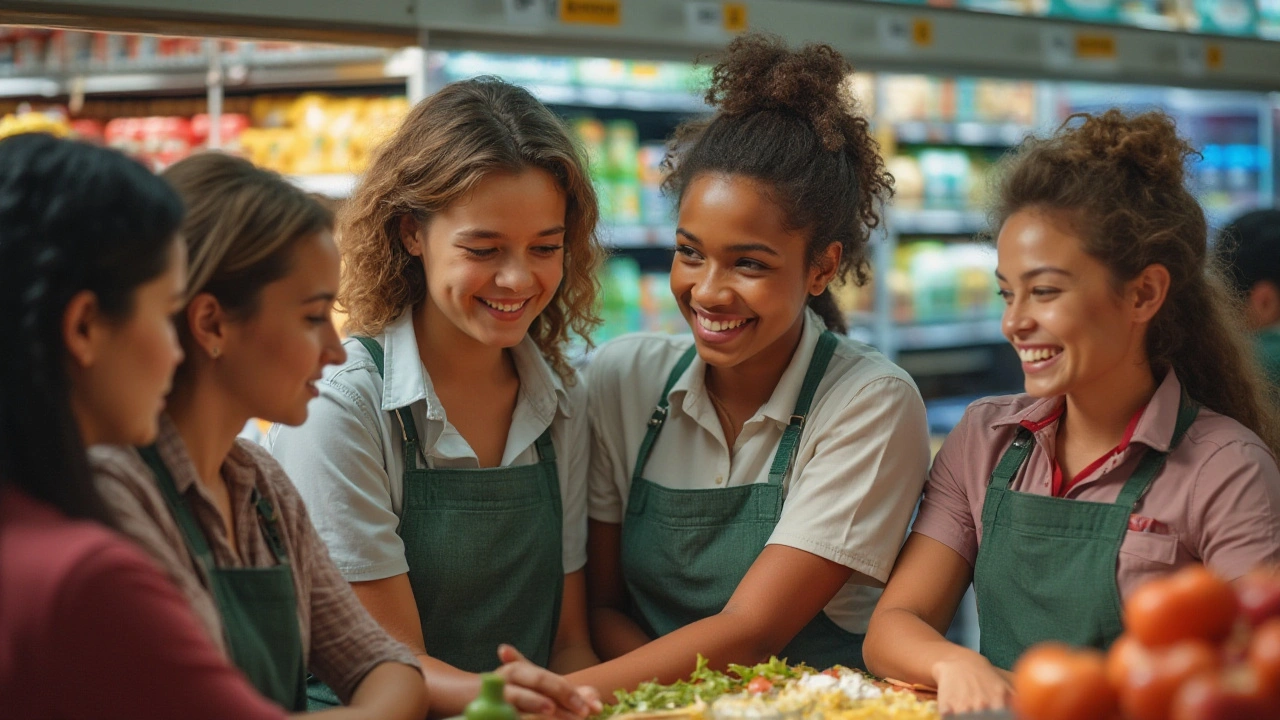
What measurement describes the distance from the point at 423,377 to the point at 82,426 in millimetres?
922

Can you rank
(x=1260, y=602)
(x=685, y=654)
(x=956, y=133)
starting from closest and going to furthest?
(x=1260, y=602), (x=685, y=654), (x=956, y=133)

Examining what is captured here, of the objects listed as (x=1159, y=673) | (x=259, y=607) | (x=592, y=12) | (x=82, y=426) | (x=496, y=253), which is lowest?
(x=259, y=607)

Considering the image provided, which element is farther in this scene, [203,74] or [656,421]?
[203,74]

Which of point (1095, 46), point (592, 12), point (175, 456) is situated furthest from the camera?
point (1095, 46)

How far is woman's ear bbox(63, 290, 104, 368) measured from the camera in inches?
47.9

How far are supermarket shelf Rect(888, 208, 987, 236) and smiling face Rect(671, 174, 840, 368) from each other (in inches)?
122

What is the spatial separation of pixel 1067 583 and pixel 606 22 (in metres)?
1.97

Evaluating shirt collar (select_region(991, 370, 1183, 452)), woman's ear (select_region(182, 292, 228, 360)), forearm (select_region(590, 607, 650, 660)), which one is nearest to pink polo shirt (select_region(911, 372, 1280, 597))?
shirt collar (select_region(991, 370, 1183, 452))

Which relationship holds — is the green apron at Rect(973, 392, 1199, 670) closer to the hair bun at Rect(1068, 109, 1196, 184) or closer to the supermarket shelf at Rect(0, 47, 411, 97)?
the hair bun at Rect(1068, 109, 1196, 184)

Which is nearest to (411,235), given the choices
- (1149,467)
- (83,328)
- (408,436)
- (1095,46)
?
(408,436)

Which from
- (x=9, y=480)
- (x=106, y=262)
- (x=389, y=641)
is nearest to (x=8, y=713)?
(x=9, y=480)

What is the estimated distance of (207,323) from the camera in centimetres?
153

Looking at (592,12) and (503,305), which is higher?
(592,12)

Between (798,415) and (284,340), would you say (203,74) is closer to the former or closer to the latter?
(798,415)
